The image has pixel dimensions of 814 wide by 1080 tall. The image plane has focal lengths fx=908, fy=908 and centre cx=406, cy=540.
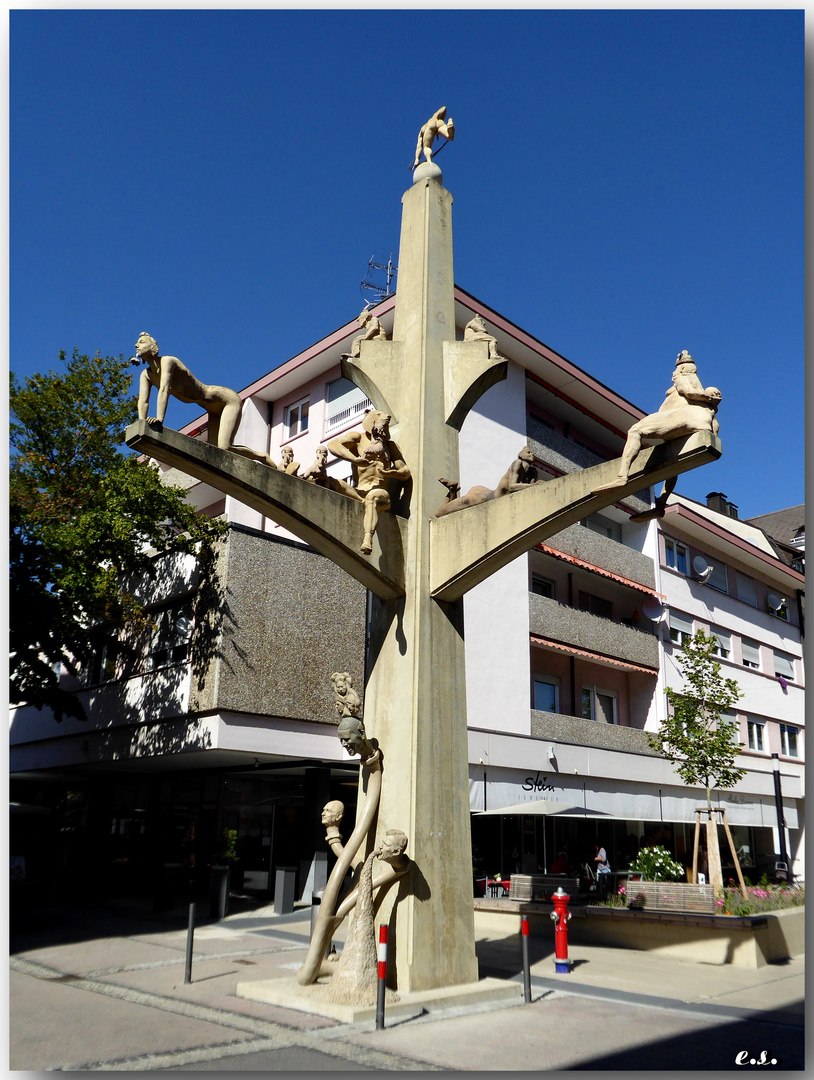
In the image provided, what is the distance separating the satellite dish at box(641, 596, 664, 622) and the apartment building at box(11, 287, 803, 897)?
8 cm

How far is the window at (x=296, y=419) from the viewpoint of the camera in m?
28.7

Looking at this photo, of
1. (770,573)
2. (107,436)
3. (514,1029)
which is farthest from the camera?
(770,573)

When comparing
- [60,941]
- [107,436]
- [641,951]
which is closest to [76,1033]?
[60,941]

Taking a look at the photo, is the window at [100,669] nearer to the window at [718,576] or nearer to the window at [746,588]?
the window at [718,576]

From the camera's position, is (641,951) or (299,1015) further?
(641,951)

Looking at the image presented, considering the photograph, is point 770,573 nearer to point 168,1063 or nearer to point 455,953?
point 455,953

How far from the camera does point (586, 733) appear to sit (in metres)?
27.3

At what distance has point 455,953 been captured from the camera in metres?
9.16

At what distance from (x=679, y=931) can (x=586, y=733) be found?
42.5 ft

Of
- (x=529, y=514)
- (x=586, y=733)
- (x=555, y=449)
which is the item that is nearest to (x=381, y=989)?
(x=529, y=514)

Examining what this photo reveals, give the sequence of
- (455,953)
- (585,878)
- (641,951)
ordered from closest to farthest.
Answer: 1. (455,953)
2. (641,951)
3. (585,878)

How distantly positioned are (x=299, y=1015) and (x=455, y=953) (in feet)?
5.54

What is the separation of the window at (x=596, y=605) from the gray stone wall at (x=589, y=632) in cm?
96

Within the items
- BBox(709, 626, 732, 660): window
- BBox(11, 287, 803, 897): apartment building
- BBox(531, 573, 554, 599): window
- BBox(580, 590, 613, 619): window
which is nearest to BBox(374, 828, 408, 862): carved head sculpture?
BBox(11, 287, 803, 897): apartment building
